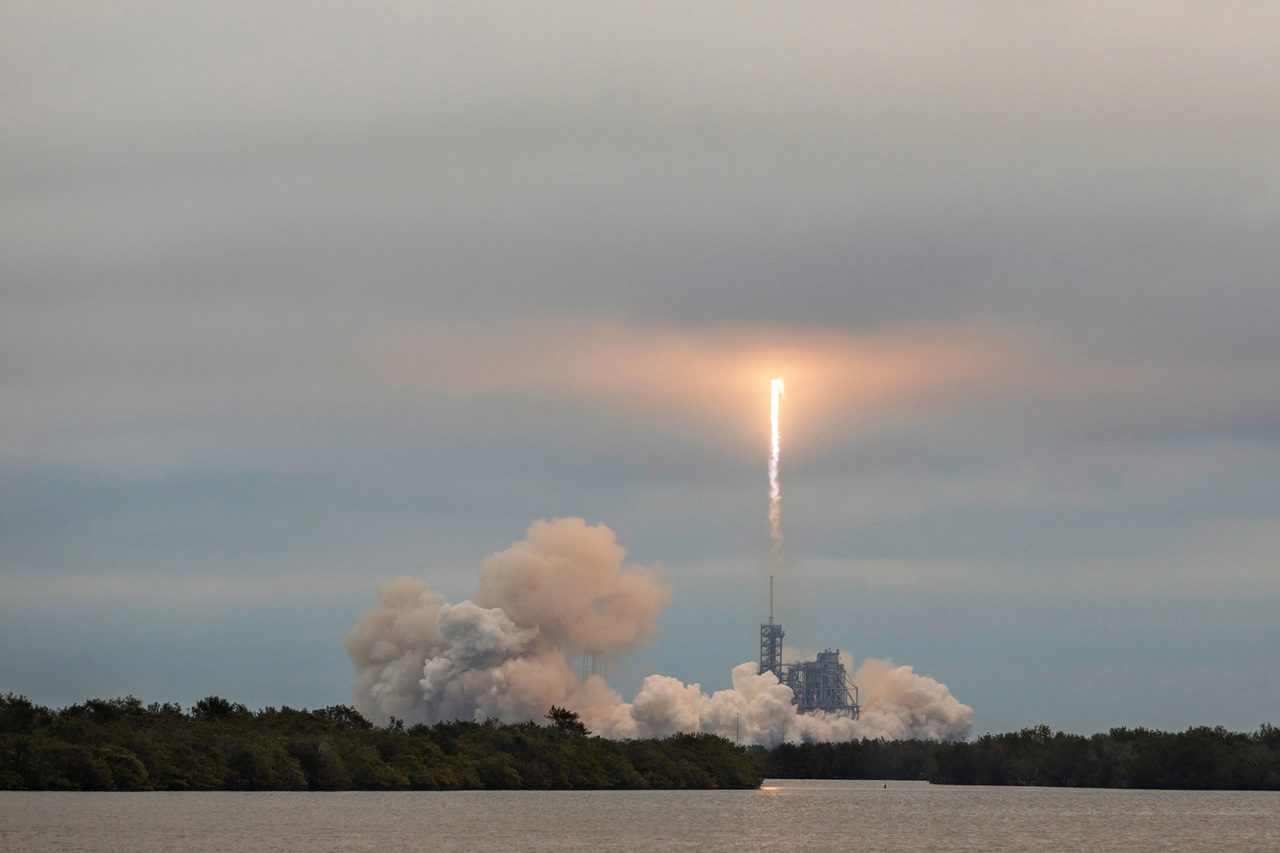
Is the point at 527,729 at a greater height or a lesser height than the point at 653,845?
greater

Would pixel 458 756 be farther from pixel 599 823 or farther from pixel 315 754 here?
pixel 599 823

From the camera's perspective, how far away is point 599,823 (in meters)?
101

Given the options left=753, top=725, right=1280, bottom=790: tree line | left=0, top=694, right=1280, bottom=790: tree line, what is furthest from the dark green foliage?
left=753, top=725, right=1280, bottom=790: tree line

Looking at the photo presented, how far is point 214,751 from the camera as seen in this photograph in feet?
363

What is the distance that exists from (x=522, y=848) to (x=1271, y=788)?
9374cm

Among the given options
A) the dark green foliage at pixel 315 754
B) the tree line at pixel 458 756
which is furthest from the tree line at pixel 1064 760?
the dark green foliage at pixel 315 754

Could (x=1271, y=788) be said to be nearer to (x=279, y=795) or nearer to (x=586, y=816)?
(x=586, y=816)

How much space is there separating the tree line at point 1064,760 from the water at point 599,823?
8.68m

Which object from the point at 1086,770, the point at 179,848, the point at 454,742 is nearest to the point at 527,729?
the point at 454,742

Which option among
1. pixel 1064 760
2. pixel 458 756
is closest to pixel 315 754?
pixel 458 756

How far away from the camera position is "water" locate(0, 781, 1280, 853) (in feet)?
255

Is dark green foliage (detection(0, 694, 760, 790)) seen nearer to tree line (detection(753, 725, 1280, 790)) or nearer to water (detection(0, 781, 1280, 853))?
water (detection(0, 781, 1280, 853))

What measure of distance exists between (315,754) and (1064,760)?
81360 millimetres

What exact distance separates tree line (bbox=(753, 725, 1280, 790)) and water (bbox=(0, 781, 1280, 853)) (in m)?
8.68
